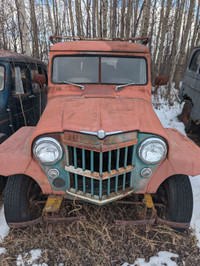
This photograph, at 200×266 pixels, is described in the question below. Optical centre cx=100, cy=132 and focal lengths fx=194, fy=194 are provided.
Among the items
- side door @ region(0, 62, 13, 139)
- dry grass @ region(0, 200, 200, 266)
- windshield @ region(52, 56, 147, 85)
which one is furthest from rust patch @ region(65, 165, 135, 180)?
side door @ region(0, 62, 13, 139)

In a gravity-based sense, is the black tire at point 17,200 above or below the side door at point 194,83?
below

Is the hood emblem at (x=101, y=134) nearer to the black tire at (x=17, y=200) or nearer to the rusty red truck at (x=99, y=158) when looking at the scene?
the rusty red truck at (x=99, y=158)

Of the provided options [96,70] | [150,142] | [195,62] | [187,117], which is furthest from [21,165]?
[187,117]

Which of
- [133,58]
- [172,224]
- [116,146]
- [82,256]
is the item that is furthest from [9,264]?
[133,58]

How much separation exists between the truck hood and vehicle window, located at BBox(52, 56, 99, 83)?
0.44 m

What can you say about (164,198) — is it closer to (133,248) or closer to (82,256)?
(133,248)

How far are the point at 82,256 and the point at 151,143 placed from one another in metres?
1.34

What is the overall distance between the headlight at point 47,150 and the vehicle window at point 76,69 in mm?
1312

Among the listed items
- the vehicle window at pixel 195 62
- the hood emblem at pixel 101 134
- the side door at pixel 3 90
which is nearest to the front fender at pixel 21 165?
the hood emblem at pixel 101 134

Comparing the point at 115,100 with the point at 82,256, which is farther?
the point at 115,100

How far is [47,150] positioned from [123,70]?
1.72m

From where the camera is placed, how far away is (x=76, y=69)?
285 cm

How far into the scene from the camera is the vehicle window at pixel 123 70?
9.34 feet

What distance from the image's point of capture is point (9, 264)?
191 centimetres
